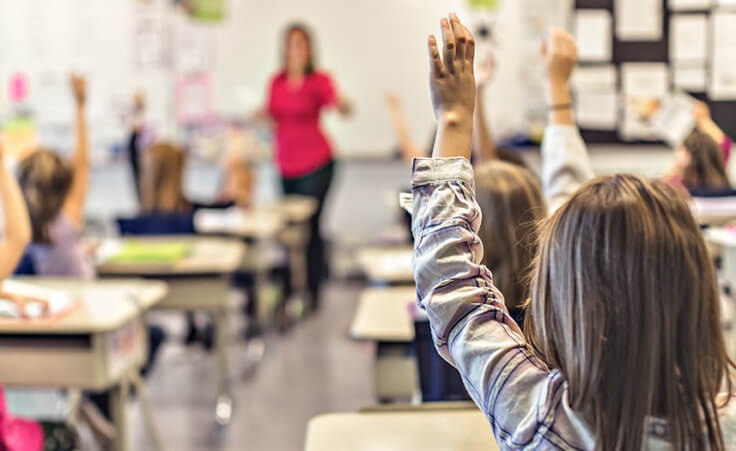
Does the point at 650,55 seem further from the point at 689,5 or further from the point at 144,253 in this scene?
the point at 144,253

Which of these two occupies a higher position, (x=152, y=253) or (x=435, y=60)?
(x=435, y=60)

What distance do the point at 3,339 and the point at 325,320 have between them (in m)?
2.96

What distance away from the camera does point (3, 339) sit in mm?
2354

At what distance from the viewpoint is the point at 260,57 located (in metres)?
6.43

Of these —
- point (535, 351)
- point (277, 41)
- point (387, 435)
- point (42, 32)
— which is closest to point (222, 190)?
point (277, 41)

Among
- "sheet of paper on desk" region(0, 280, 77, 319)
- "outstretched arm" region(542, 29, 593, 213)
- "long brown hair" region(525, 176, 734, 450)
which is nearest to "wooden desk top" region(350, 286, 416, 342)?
"outstretched arm" region(542, 29, 593, 213)

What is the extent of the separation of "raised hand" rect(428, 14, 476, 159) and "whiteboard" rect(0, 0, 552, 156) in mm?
5204

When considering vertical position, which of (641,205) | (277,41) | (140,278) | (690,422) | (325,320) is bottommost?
(325,320)

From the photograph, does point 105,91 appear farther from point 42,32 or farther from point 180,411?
point 180,411

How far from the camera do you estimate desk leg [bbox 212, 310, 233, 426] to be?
3.51m

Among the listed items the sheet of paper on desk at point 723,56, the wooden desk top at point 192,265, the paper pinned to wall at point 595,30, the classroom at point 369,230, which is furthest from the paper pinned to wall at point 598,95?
the wooden desk top at point 192,265

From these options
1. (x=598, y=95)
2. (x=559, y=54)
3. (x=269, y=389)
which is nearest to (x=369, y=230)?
(x=598, y=95)

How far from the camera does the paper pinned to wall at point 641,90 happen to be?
6.05m

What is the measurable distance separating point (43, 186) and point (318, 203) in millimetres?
2666
